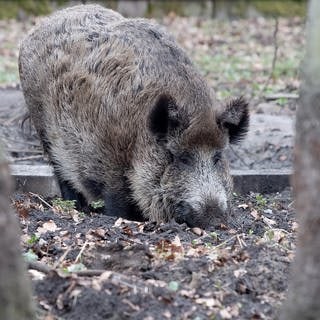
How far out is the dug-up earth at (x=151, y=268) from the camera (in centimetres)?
446

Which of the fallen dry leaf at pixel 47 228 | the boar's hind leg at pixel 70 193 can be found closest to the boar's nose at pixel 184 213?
the fallen dry leaf at pixel 47 228

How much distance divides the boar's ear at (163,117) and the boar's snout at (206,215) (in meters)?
0.62

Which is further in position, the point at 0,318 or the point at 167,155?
the point at 167,155

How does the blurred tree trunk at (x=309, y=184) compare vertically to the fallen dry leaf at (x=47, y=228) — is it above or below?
above

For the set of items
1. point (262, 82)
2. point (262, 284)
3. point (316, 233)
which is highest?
point (316, 233)

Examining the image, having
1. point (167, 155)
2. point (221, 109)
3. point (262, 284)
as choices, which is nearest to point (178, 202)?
point (167, 155)

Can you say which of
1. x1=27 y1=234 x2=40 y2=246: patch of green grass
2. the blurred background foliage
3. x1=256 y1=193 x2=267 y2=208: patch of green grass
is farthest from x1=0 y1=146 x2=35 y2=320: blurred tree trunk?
the blurred background foliage

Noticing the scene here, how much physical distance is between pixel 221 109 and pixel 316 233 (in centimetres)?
315

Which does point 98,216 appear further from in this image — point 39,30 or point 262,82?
point 262,82

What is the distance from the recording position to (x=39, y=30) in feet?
25.6

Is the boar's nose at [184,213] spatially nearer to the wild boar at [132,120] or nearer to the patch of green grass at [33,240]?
the wild boar at [132,120]

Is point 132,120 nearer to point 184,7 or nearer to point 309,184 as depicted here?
point 309,184

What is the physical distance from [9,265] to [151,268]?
1.43 m

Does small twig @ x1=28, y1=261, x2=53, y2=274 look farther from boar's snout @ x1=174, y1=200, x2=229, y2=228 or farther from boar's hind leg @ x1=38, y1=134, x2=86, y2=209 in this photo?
boar's hind leg @ x1=38, y1=134, x2=86, y2=209
